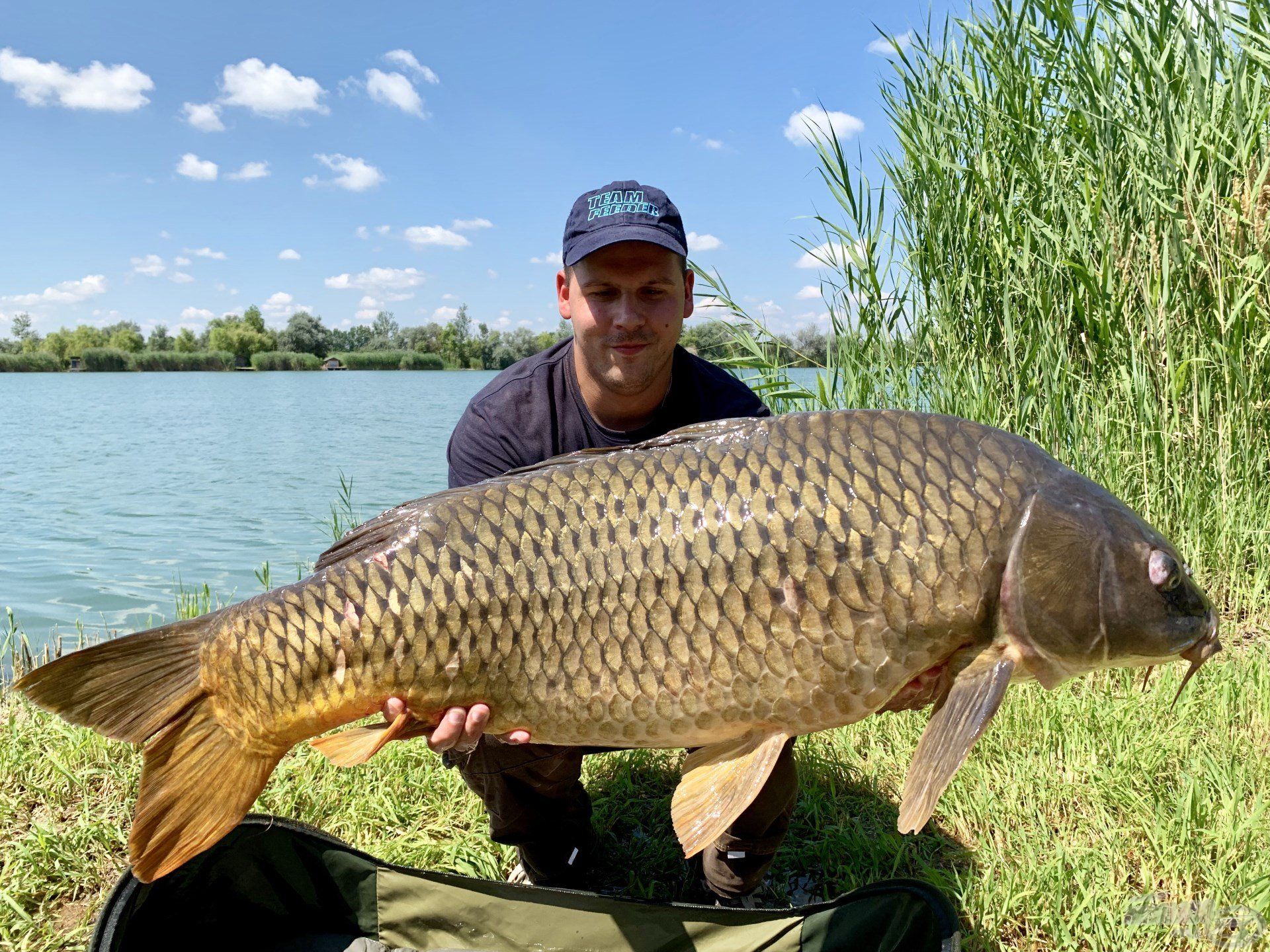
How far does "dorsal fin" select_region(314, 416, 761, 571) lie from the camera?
1.46 metres

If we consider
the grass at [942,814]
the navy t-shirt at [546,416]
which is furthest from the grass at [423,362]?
the navy t-shirt at [546,416]

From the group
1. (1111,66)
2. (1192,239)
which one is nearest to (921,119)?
(1111,66)

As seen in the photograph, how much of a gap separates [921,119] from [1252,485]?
1.84 meters

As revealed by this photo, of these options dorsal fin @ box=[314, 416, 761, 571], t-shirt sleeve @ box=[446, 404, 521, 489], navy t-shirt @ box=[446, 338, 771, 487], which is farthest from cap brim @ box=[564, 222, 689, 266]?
dorsal fin @ box=[314, 416, 761, 571]

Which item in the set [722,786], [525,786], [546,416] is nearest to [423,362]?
[546,416]

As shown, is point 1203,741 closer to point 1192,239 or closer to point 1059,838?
point 1059,838

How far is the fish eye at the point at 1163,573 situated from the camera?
1337 millimetres

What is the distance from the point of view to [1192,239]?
10.5 ft

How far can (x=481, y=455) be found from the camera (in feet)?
6.47

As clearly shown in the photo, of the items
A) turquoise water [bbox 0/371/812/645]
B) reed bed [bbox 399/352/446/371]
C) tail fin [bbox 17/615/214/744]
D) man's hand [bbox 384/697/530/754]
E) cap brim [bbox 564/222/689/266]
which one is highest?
reed bed [bbox 399/352/446/371]

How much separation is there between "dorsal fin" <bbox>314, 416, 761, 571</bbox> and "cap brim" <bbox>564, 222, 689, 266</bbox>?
1.74ft

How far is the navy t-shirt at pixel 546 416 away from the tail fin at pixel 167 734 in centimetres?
68

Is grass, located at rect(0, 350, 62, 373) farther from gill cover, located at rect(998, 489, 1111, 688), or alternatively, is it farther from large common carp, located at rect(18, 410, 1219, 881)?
gill cover, located at rect(998, 489, 1111, 688)

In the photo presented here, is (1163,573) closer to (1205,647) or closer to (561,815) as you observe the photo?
(1205,647)
